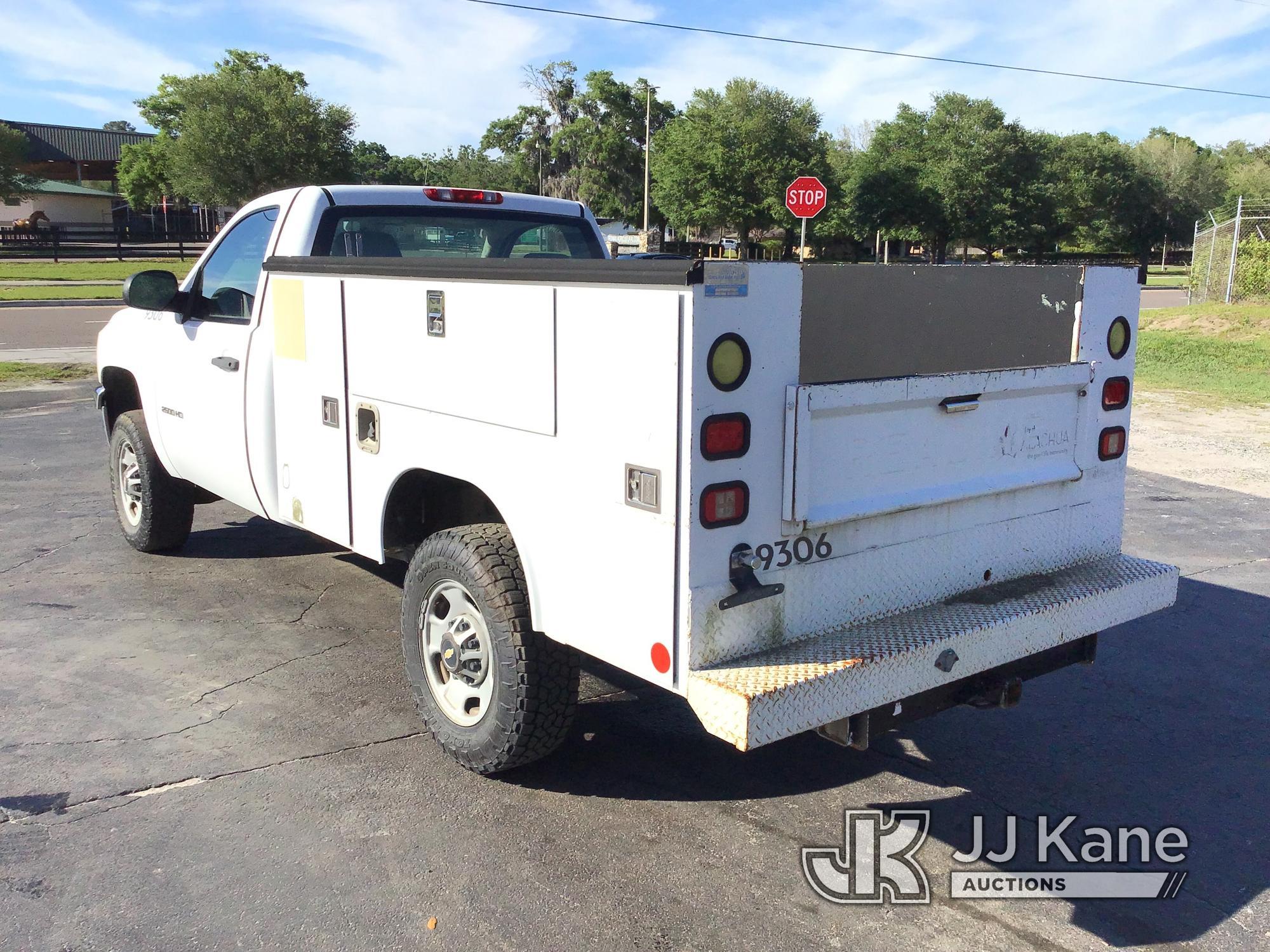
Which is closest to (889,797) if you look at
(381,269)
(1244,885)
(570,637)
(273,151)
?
(1244,885)

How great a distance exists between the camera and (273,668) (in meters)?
5.11

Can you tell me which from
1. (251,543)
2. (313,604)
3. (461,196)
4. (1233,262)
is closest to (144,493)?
(251,543)

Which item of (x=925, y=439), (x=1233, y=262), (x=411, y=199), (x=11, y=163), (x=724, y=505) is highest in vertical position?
(x=11, y=163)

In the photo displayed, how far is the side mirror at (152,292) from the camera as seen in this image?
5.57m

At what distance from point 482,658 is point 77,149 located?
9713 centimetres

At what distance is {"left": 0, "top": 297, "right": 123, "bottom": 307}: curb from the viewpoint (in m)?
26.5

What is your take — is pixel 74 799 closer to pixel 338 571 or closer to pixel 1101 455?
pixel 338 571

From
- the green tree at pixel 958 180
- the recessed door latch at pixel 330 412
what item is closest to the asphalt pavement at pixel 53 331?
the recessed door latch at pixel 330 412

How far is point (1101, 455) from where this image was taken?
4172 mm

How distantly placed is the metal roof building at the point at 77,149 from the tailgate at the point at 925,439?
90501 mm

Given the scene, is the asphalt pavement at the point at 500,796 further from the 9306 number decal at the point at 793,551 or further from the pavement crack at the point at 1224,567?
the 9306 number decal at the point at 793,551

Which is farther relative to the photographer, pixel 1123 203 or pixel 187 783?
pixel 1123 203

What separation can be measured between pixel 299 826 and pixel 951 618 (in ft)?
7.45

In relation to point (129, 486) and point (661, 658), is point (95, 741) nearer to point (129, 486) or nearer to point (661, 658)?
point (661, 658)
